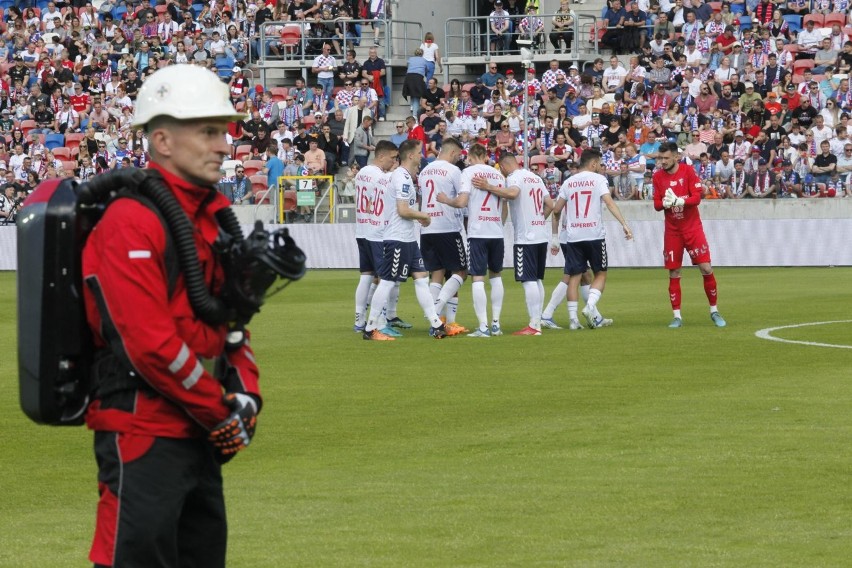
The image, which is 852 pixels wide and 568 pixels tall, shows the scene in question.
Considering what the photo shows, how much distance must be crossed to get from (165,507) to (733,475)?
539 centimetres

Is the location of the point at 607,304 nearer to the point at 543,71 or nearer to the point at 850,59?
the point at 850,59

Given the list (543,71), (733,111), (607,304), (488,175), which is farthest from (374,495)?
(543,71)

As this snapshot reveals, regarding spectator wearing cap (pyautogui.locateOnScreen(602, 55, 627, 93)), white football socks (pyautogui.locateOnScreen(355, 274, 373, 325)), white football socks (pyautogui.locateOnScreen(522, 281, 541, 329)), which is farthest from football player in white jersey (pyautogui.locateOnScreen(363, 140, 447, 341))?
spectator wearing cap (pyautogui.locateOnScreen(602, 55, 627, 93))

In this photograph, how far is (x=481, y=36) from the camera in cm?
4531

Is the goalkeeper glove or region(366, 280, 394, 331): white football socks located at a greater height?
the goalkeeper glove

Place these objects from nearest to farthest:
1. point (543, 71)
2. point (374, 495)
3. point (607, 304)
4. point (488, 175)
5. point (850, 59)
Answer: point (374, 495), point (488, 175), point (607, 304), point (850, 59), point (543, 71)

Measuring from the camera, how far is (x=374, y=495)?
8.89 metres

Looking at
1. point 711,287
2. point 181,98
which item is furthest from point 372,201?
point 181,98

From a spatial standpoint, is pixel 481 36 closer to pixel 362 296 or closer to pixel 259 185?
pixel 259 185

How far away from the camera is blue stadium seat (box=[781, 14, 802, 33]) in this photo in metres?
38.0

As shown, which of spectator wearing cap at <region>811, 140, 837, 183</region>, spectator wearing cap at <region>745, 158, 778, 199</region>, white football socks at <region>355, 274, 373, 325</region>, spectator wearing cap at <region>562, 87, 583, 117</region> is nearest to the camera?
Result: white football socks at <region>355, 274, 373, 325</region>

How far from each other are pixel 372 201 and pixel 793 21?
2215 centimetres

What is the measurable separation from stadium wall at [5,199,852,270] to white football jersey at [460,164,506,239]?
14496mm

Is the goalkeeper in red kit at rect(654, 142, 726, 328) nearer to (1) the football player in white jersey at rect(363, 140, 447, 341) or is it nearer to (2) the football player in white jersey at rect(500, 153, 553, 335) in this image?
(2) the football player in white jersey at rect(500, 153, 553, 335)
